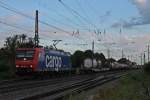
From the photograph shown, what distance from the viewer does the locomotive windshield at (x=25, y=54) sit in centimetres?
4375

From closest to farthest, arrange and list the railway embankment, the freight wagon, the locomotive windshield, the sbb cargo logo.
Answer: the railway embankment, the freight wagon, the locomotive windshield, the sbb cargo logo

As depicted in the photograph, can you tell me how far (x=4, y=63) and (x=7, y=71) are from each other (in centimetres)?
184

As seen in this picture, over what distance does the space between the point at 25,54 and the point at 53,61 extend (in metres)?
6.03

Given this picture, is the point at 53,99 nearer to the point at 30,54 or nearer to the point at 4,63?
the point at 30,54

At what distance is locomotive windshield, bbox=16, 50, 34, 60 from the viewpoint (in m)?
43.8

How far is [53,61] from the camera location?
49500mm

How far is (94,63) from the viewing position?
90.0 m

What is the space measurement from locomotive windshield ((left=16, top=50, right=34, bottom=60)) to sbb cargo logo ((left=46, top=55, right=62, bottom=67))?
3224 mm

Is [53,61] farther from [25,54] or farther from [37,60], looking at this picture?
[37,60]

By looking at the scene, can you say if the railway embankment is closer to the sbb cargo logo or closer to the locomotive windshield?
the locomotive windshield

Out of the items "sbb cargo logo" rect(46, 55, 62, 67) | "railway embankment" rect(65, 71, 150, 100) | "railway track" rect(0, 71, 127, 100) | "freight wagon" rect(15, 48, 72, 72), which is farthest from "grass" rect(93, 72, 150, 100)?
"sbb cargo logo" rect(46, 55, 62, 67)

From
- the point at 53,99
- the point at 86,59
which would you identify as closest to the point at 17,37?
the point at 86,59

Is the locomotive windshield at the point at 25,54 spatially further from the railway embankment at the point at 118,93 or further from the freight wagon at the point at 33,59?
the railway embankment at the point at 118,93

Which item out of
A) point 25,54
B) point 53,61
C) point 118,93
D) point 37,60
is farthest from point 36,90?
point 53,61
